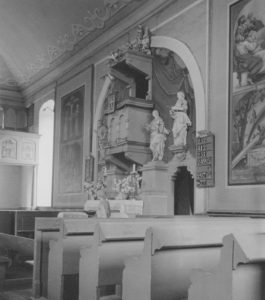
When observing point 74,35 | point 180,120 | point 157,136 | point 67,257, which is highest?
point 74,35

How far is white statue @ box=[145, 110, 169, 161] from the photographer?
8406 millimetres

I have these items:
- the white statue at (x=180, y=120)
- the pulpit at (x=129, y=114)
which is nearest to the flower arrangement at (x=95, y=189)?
the pulpit at (x=129, y=114)

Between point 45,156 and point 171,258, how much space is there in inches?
498

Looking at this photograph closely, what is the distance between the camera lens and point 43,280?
180 inches

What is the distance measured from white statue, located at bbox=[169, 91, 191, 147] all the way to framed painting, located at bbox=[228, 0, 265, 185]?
116 cm

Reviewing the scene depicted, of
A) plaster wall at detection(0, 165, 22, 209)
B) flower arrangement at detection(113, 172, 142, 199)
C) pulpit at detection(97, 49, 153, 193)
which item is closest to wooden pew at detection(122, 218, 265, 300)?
pulpit at detection(97, 49, 153, 193)

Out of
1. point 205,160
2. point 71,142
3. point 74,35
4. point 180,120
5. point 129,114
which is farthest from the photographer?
point 71,142

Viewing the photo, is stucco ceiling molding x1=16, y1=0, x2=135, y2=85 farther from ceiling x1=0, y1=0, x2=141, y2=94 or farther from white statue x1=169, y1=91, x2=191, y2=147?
white statue x1=169, y1=91, x2=191, y2=147

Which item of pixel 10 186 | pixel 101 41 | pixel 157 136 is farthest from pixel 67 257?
pixel 10 186

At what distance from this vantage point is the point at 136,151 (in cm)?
862

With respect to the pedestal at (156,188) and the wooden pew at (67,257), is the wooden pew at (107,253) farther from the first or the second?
the pedestal at (156,188)

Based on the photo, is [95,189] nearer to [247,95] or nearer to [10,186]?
[247,95]

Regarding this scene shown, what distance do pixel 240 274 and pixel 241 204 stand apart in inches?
180

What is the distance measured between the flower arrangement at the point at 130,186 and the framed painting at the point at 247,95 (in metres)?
2.50
